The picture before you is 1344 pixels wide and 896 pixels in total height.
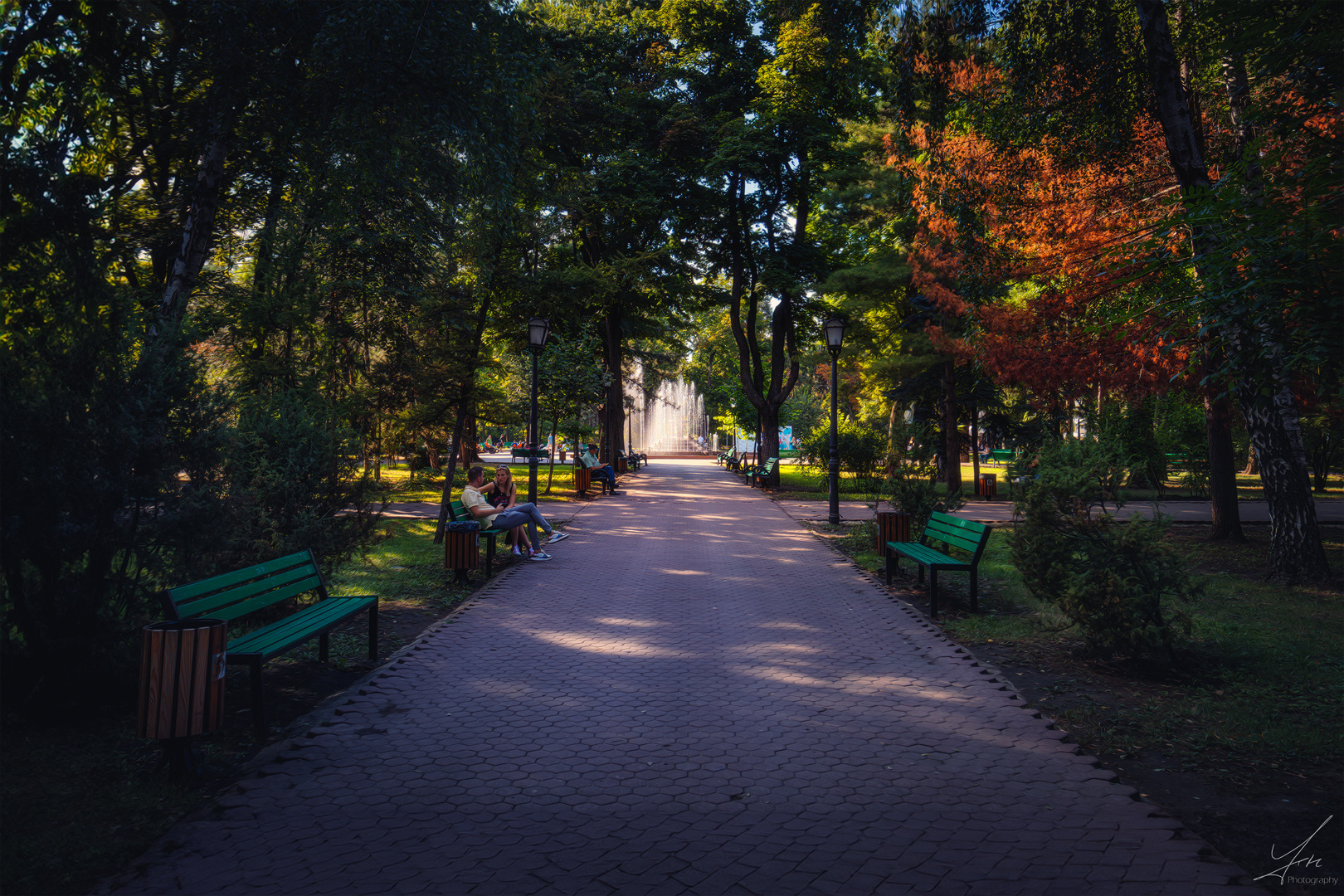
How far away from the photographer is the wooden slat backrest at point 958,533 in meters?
7.59

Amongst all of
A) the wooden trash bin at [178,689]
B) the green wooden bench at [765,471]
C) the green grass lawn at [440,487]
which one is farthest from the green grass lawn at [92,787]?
the green wooden bench at [765,471]

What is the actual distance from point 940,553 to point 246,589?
278 inches

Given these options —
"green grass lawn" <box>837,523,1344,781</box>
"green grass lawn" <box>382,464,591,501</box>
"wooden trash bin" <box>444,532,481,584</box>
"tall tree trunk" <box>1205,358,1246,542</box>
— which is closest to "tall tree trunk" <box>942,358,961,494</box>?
"tall tree trunk" <box>1205,358,1246,542</box>

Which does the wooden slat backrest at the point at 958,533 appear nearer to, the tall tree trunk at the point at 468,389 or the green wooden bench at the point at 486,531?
the green wooden bench at the point at 486,531

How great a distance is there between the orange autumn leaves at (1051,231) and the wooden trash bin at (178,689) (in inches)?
379

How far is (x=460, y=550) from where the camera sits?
9078mm

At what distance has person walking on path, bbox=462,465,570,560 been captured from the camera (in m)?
10.3

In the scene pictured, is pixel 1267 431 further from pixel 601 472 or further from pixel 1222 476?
pixel 601 472

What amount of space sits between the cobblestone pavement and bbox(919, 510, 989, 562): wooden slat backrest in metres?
1.49

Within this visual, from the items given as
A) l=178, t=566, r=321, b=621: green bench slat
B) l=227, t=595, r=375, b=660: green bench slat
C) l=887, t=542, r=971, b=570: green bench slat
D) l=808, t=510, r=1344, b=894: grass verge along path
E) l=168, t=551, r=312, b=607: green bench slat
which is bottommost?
l=808, t=510, r=1344, b=894: grass verge along path

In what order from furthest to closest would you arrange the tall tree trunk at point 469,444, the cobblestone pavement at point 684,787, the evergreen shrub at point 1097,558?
the tall tree trunk at point 469,444 → the evergreen shrub at point 1097,558 → the cobblestone pavement at point 684,787

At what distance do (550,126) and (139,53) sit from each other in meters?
9.60

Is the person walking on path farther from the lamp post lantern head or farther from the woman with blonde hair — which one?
the lamp post lantern head

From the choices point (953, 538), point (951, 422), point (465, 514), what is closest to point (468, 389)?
point (465, 514)
